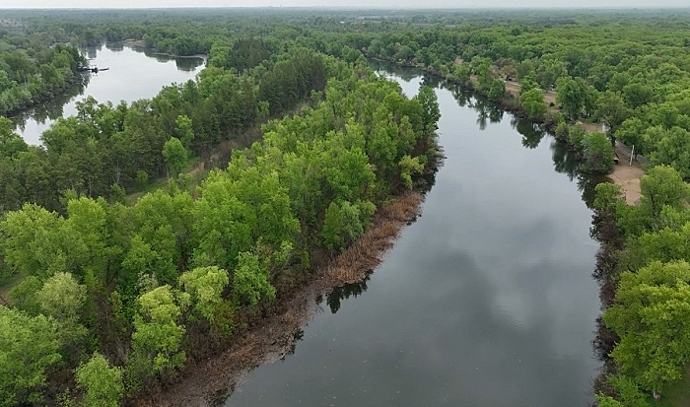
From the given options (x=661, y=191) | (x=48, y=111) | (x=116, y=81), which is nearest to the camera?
(x=661, y=191)

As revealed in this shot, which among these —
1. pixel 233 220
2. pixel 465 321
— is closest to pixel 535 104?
pixel 465 321

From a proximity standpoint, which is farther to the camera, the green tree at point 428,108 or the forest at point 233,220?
the green tree at point 428,108

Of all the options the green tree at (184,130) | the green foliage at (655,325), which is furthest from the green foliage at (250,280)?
the green tree at (184,130)

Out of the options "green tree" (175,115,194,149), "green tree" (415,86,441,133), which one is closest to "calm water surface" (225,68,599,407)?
"green tree" (415,86,441,133)

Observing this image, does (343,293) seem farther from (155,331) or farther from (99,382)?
(99,382)

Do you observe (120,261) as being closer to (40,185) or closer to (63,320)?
(63,320)

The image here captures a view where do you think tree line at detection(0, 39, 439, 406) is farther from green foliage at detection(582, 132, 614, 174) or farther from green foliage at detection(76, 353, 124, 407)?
green foliage at detection(582, 132, 614, 174)

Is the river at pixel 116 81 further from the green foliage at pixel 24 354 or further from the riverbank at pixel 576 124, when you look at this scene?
the riverbank at pixel 576 124
